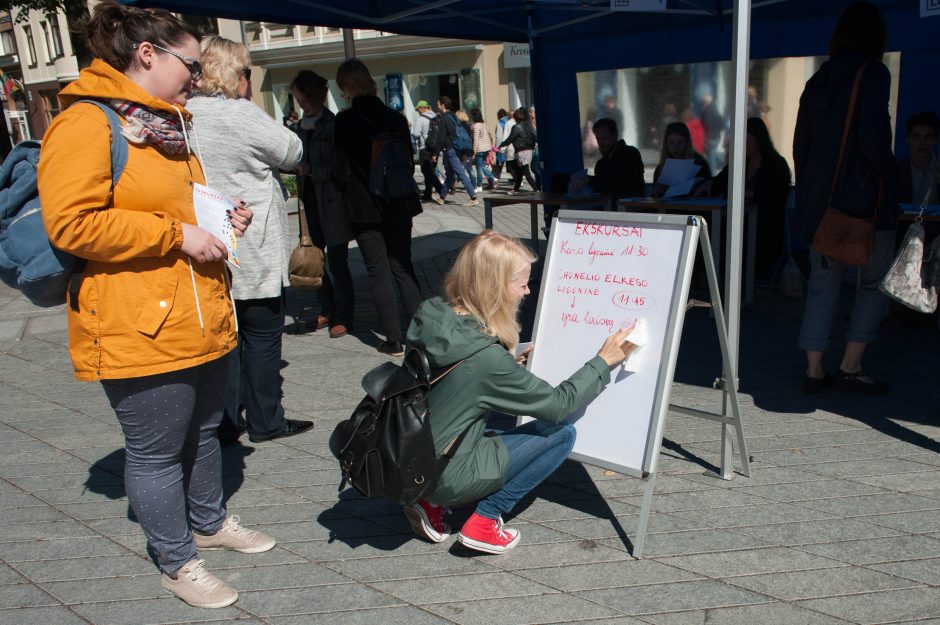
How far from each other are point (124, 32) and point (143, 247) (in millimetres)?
661

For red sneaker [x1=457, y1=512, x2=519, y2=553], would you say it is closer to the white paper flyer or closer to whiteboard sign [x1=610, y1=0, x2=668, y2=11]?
the white paper flyer

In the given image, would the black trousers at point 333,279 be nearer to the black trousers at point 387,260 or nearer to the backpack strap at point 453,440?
the black trousers at point 387,260

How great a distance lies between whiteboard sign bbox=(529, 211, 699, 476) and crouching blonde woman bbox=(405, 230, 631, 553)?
0.10 metres

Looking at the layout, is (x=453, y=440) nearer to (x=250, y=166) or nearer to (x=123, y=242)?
(x=123, y=242)

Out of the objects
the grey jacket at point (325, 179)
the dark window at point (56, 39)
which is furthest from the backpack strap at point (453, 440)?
the dark window at point (56, 39)

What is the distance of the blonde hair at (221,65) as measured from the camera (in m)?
3.70

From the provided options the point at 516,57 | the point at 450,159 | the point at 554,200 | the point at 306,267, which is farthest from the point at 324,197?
the point at 516,57

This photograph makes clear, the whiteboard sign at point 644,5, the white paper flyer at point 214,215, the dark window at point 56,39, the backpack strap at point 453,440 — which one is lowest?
the backpack strap at point 453,440

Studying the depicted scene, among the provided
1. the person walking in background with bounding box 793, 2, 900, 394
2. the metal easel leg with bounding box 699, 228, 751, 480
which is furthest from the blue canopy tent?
the metal easel leg with bounding box 699, 228, 751, 480

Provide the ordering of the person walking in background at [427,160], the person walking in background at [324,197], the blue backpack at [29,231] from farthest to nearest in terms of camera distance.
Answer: the person walking in background at [427,160] → the person walking in background at [324,197] → the blue backpack at [29,231]

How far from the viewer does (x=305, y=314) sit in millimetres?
7117

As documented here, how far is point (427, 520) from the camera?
3178mm

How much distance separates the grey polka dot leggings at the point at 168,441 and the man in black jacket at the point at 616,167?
17.6 ft

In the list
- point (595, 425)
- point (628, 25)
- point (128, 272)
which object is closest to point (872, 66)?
point (595, 425)
